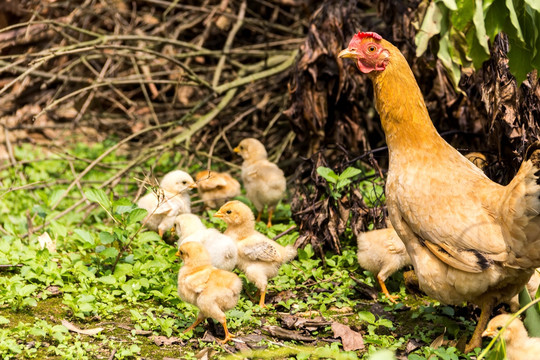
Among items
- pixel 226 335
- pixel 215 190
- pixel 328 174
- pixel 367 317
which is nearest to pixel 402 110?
pixel 328 174

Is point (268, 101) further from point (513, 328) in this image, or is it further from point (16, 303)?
point (513, 328)

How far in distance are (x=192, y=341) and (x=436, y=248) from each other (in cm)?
187

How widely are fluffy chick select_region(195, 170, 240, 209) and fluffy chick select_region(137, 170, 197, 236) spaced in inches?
12.5

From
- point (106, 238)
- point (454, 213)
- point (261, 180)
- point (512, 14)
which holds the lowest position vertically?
point (106, 238)

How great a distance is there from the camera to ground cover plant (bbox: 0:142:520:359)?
449 centimetres

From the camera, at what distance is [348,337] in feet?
15.7

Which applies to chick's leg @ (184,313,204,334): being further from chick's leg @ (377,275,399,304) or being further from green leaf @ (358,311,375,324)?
chick's leg @ (377,275,399,304)

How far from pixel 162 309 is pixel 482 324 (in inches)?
95.6

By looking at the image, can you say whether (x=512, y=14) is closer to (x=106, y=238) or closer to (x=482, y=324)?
(x=482, y=324)

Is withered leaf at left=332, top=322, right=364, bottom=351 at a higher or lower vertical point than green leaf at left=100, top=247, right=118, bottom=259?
lower

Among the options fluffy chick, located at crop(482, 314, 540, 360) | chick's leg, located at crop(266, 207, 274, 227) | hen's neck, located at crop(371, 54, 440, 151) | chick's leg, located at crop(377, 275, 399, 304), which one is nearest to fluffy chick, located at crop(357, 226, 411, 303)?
chick's leg, located at crop(377, 275, 399, 304)

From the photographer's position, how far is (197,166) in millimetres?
8812

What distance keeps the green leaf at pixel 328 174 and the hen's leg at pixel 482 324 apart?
1.95 m

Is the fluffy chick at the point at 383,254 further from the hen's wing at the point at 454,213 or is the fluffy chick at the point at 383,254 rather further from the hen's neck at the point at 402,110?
Answer: the hen's neck at the point at 402,110
